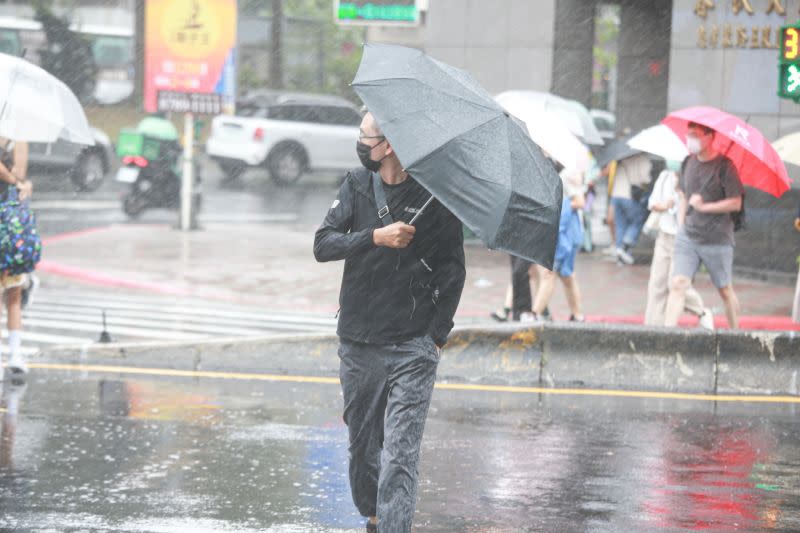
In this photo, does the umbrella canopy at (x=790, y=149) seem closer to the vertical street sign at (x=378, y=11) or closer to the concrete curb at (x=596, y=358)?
the concrete curb at (x=596, y=358)

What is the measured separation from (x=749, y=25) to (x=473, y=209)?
13.6 meters

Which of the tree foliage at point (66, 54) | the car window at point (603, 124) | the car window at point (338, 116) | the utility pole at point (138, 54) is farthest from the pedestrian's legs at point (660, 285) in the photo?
the utility pole at point (138, 54)

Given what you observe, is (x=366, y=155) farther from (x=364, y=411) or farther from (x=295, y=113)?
(x=295, y=113)

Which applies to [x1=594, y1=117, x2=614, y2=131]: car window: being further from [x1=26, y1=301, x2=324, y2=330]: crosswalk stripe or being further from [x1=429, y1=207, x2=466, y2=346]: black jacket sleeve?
[x1=429, y1=207, x2=466, y2=346]: black jacket sleeve

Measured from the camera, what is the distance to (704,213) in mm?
10781

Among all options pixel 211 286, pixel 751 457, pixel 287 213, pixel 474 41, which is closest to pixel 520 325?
pixel 751 457

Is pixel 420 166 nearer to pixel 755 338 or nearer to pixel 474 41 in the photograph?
pixel 755 338

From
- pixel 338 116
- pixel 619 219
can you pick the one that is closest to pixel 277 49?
pixel 338 116

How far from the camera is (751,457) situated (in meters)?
8.12

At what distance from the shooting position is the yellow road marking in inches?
396

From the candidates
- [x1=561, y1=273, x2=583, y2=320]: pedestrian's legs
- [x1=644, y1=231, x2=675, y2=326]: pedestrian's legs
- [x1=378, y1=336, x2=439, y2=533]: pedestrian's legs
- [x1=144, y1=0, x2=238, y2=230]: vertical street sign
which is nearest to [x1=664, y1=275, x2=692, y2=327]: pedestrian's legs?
[x1=644, y1=231, x2=675, y2=326]: pedestrian's legs

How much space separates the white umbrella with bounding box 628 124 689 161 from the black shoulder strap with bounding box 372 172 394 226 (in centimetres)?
623

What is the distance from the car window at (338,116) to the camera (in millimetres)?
33031

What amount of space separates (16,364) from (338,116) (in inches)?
930
